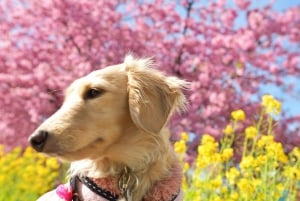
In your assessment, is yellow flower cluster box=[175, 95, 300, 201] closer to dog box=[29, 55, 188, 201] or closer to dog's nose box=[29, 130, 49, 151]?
dog box=[29, 55, 188, 201]

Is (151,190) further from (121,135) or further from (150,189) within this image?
(121,135)

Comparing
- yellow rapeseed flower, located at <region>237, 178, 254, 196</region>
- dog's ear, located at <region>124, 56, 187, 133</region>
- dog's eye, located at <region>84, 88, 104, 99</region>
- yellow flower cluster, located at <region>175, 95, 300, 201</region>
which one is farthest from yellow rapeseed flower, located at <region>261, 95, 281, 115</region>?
dog's eye, located at <region>84, 88, 104, 99</region>

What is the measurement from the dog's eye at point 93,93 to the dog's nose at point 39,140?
0.38 meters

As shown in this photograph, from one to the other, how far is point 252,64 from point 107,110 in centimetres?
857

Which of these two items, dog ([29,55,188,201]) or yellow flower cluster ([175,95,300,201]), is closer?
dog ([29,55,188,201])

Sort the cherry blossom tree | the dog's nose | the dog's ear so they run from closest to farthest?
the dog's nose → the dog's ear → the cherry blossom tree

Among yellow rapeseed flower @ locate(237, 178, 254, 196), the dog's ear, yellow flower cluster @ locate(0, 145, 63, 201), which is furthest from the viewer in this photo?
yellow flower cluster @ locate(0, 145, 63, 201)

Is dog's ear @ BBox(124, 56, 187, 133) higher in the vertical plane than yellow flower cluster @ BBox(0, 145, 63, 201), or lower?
higher

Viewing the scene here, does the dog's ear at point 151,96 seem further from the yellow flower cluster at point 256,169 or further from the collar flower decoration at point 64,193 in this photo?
the yellow flower cluster at point 256,169

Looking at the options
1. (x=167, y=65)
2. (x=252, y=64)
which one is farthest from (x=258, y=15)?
(x=167, y=65)

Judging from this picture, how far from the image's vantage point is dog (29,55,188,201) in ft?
9.52

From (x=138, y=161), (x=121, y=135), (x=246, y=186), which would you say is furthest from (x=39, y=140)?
(x=246, y=186)

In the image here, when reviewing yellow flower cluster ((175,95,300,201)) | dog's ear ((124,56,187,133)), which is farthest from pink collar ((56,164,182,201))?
yellow flower cluster ((175,95,300,201))

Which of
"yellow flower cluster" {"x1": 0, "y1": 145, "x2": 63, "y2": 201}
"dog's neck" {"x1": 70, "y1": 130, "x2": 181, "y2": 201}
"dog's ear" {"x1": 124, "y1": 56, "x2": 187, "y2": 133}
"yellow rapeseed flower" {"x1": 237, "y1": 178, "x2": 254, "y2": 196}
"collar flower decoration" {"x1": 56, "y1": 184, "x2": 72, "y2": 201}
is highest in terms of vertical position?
"dog's ear" {"x1": 124, "y1": 56, "x2": 187, "y2": 133}
